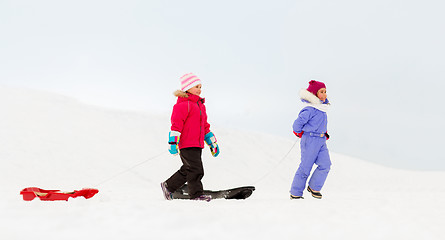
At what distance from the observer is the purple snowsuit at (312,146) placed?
5.94 m

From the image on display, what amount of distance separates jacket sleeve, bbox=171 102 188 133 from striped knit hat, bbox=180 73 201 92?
256 mm

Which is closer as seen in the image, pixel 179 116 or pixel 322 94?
pixel 179 116

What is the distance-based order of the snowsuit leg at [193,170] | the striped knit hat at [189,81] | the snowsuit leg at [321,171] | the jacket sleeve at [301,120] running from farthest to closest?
the snowsuit leg at [321,171] < the jacket sleeve at [301,120] < the striped knit hat at [189,81] < the snowsuit leg at [193,170]

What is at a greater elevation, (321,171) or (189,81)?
(189,81)

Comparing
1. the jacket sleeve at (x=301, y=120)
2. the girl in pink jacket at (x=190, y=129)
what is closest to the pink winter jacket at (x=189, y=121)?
the girl in pink jacket at (x=190, y=129)

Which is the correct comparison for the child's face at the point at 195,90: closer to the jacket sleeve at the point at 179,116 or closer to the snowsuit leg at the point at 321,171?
the jacket sleeve at the point at 179,116

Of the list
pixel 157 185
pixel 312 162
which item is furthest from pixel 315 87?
pixel 157 185

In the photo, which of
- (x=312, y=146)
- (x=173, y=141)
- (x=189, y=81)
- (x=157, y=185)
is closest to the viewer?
(x=173, y=141)

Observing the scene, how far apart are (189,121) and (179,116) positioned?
163 millimetres

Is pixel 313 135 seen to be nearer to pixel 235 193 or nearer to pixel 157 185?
pixel 235 193

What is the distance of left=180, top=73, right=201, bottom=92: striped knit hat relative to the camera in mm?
5461

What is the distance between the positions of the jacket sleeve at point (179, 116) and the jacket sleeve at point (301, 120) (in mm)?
1690

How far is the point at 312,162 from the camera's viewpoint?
6023 mm

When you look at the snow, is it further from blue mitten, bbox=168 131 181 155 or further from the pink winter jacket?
the pink winter jacket
